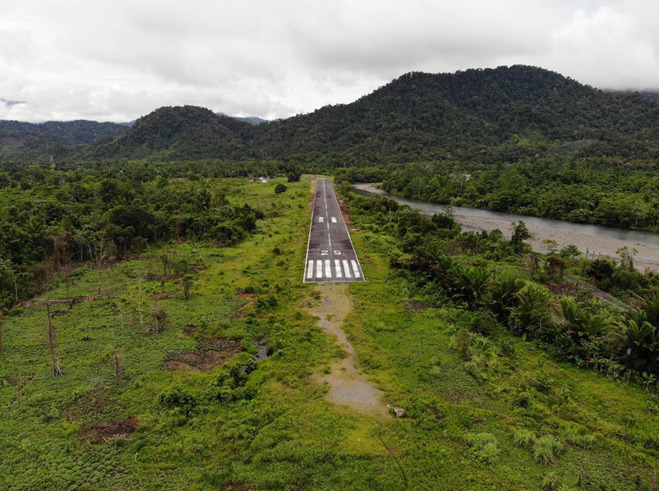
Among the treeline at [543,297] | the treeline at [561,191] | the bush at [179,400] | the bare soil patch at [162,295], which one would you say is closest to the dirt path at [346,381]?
the bush at [179,400]

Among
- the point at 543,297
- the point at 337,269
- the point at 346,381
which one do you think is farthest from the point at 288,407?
the point at 337,269

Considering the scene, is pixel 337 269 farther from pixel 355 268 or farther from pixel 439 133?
pixel 439 133

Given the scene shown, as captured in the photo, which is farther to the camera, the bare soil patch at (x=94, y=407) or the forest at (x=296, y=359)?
the bare soil patch at (x=94, y=407)

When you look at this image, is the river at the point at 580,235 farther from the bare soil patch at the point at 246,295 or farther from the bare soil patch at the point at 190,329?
the bare soil patch at the point at 190,329

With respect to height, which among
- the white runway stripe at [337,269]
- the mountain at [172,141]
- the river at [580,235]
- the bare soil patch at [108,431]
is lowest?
the bare soil patch at [108,431]

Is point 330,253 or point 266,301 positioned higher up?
point 330,253

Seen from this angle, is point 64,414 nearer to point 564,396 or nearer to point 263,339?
point 263,339
